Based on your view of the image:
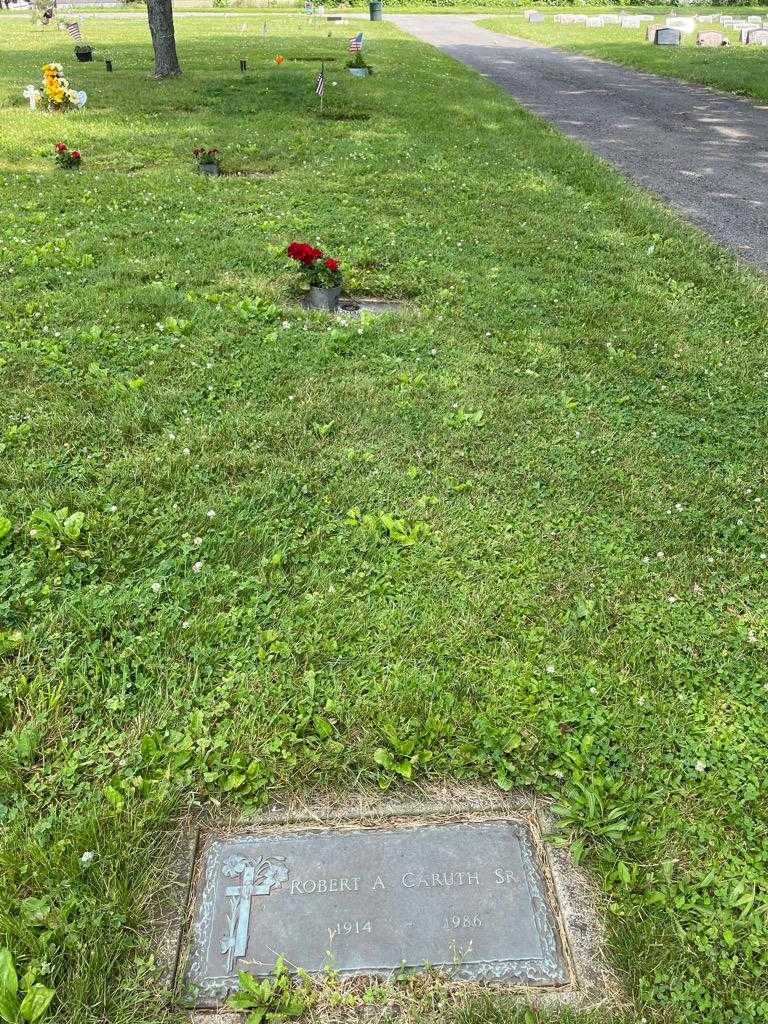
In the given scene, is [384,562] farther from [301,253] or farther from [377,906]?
[301,253]

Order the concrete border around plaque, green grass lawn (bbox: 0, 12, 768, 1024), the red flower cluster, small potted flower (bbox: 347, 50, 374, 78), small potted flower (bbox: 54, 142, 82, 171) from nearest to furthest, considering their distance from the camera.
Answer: the concrete border around plaque → green grass lawn (bbox: 0, 12, 768, 1024) → the red flower cluster → small potted flower (bbox: 54, 142, 82, 171) → small potted flower (bbox: 347, 50, 374, 78)

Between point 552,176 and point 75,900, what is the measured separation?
10.2 meters

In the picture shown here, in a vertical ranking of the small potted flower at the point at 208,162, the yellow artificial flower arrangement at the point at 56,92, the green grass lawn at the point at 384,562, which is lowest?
the green grass lawn at the point at 384,562

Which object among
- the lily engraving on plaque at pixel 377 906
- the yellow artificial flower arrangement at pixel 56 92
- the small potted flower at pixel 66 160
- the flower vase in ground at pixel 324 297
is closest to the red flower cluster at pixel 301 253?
the flower vase in ground at pixel 324 297

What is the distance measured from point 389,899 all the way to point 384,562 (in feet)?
5.36

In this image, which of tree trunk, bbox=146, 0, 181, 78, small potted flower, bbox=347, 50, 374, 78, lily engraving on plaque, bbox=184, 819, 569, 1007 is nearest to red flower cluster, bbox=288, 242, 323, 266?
lily engraving on plaque, bbox=184, 819, 569, 1007

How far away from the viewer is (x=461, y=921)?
2.22 metres

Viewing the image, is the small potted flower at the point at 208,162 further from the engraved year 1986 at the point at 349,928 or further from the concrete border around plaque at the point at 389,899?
the engraved year 1986 at the point at 349,928

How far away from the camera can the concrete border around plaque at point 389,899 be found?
2.11 meters

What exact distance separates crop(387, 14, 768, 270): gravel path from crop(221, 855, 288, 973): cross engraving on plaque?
24.1 feet

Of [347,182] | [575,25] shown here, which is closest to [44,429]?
[347,182]

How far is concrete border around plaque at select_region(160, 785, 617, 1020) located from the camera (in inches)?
83.1

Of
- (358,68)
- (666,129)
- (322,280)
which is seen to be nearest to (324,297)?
(322,280)

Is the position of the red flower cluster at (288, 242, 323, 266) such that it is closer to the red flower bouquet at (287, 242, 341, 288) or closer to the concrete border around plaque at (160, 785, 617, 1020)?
the red flower bouquet at (287, 242, 341, 288)
